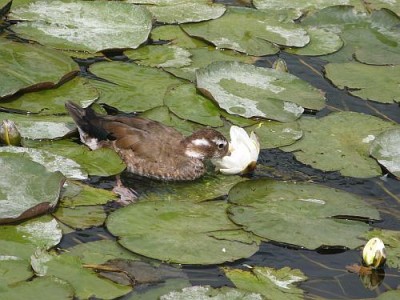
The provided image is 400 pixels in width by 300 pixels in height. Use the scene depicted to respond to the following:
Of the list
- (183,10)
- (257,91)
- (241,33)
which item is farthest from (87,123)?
(183,10)

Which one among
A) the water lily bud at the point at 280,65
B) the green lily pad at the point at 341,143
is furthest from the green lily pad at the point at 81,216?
the water lily bud at the point at 280,65

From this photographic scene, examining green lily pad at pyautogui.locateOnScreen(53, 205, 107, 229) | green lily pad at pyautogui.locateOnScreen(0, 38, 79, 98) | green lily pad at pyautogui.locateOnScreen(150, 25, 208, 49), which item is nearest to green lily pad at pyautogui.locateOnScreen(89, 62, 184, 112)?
green lily pad at pyautogui.locateOnScreen(0, 38, 79, 98)

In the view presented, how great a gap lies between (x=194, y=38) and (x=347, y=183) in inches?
110

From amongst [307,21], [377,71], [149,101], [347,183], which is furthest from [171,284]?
[307,21]

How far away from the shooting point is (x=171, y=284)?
6.53m

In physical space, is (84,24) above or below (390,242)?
below

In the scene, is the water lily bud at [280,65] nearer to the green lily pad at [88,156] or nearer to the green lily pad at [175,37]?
the green lily pad at [175,37]

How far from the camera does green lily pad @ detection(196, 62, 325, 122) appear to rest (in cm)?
882

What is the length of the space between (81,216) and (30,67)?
7.11 feet

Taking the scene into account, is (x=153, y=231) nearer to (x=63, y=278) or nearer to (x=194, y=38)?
(x=63, y=278)

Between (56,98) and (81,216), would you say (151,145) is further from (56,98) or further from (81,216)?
(81,216)

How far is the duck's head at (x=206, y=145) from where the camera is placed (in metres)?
8.09

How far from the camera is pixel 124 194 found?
300 inches

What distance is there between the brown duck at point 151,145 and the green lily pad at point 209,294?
5.90 feet
